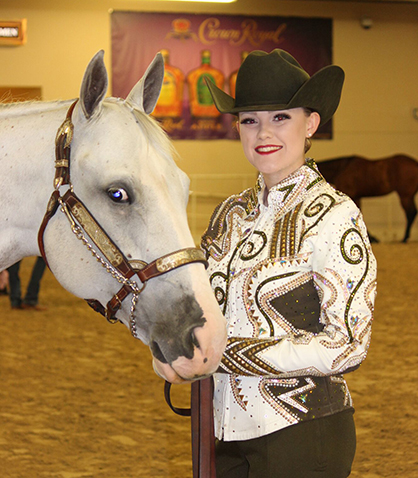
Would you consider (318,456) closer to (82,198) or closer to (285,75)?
(82,198)

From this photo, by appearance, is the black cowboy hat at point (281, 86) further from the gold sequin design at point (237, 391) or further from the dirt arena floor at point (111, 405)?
the dirt arena floor at point (111, 405)

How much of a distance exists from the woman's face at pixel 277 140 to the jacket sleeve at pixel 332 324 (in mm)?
176

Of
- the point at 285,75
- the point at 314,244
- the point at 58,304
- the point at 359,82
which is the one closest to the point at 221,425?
the point at 314,244

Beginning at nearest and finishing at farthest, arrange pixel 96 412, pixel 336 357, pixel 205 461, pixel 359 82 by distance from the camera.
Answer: pixel 336 357, pixel 205 461, pixel 96 412, pixel 359 82

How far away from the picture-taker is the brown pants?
1.25 metres

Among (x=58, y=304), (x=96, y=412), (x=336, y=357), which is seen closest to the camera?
(x=336, y=357)

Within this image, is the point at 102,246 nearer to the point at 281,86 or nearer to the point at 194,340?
the point at 194,340

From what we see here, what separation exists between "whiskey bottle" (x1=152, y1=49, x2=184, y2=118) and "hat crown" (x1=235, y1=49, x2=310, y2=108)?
361 inches

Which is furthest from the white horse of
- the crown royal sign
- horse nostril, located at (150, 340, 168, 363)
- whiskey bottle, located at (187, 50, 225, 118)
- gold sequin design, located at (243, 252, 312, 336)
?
whiskey bottle, located at (187, 50, 225, 118)

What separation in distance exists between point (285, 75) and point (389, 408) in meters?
2.43

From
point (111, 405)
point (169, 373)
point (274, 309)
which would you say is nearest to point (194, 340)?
point (169, 373)

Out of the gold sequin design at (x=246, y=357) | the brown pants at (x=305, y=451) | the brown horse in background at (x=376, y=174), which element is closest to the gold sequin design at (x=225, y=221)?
the gold sequin design at (x=246, y=357)

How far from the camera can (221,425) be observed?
131 centimetres

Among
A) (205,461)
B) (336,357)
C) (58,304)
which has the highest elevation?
(336,357)
